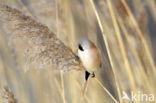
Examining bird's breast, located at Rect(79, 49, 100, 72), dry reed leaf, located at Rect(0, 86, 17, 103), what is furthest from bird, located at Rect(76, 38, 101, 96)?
dry reed leaf, located at Rect(0, 86, 17, 103)

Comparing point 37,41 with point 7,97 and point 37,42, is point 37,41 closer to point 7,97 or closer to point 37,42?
point 37,42

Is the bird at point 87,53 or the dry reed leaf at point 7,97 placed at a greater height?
the bird at point 87,53

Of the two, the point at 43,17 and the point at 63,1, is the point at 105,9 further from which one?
the point at 43,17

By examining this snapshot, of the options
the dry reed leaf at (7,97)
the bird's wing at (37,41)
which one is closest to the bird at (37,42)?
the bird's wing at (37,41)

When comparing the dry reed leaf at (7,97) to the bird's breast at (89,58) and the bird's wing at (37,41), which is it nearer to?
the bird's wing at (37,41)

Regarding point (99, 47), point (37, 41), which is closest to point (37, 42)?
point (37, 41)

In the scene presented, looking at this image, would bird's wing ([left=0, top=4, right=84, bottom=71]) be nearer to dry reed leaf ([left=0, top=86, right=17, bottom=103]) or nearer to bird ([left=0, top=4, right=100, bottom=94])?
bird ([left=0, top=4, right=100, bottom=94])

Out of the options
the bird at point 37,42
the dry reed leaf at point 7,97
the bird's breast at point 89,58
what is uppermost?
the bird at point 37,42

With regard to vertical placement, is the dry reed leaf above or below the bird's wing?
below

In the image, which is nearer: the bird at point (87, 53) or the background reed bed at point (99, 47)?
the bird at point (87, 53)
